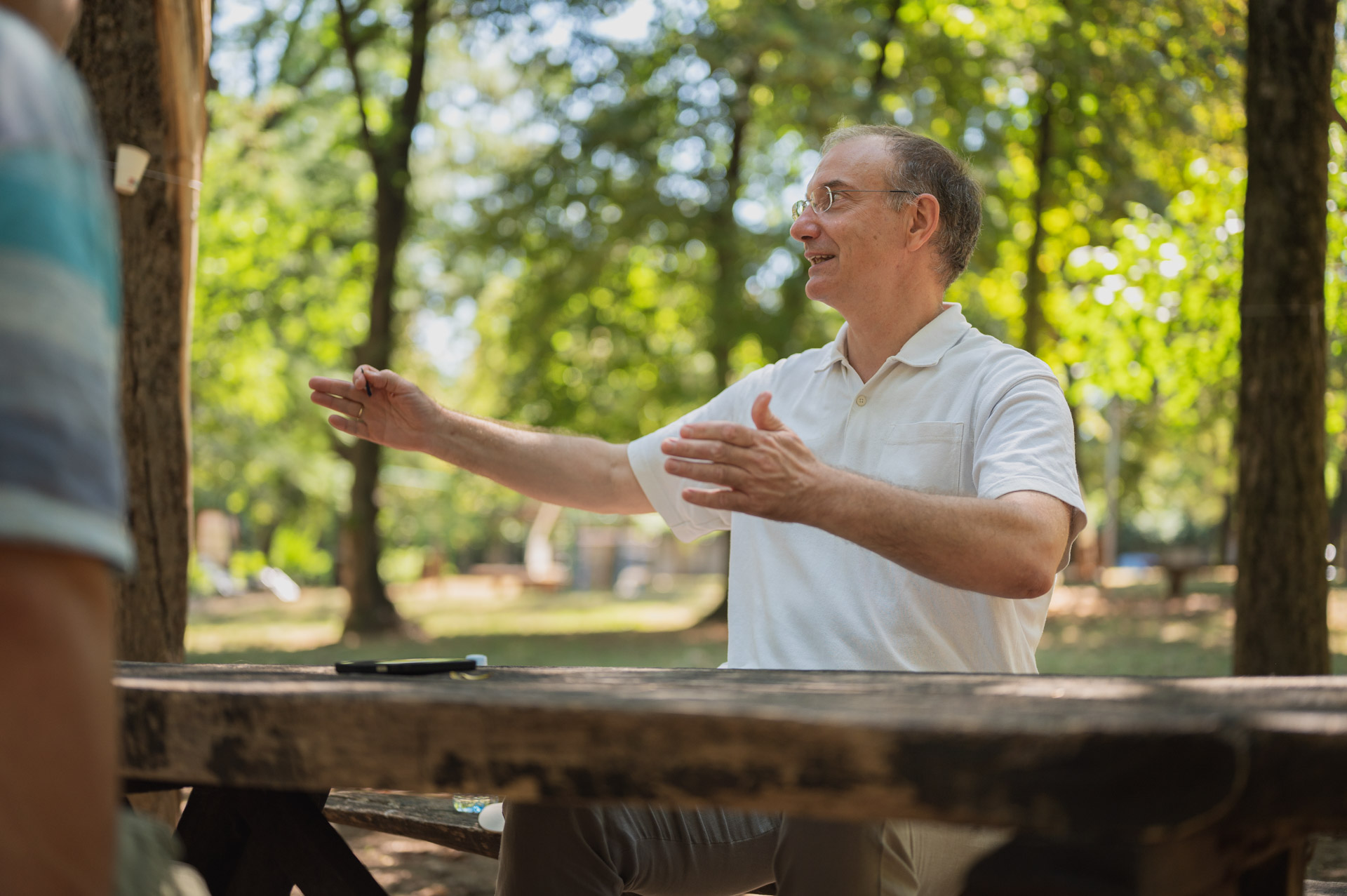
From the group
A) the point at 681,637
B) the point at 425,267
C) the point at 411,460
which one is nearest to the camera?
the point at 681,637

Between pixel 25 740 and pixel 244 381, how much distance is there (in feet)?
78.0

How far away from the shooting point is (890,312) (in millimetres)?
2891

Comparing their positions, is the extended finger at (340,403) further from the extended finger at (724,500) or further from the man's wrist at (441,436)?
the extended finger at (724,500)

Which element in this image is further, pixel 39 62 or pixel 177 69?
pixel 177 69

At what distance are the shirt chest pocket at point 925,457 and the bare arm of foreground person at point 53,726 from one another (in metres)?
1.94

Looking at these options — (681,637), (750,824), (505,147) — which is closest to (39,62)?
(750,824)

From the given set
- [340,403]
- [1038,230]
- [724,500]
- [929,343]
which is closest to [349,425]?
[340,403]

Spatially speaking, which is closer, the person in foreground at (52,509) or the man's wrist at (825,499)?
the person in foreground at (52,509)

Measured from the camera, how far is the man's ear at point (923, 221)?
2949 millimetres

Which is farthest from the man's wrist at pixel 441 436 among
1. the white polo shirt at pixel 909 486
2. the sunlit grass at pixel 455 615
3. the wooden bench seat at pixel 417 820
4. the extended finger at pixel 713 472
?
the sunlit grass at pixel 455 615

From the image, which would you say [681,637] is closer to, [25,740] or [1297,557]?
[1297,557]

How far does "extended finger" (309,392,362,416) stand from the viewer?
9.22 ft

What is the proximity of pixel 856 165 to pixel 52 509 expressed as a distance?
2459 mm

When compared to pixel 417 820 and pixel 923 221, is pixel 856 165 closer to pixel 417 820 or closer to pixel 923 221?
pixel 923 221
